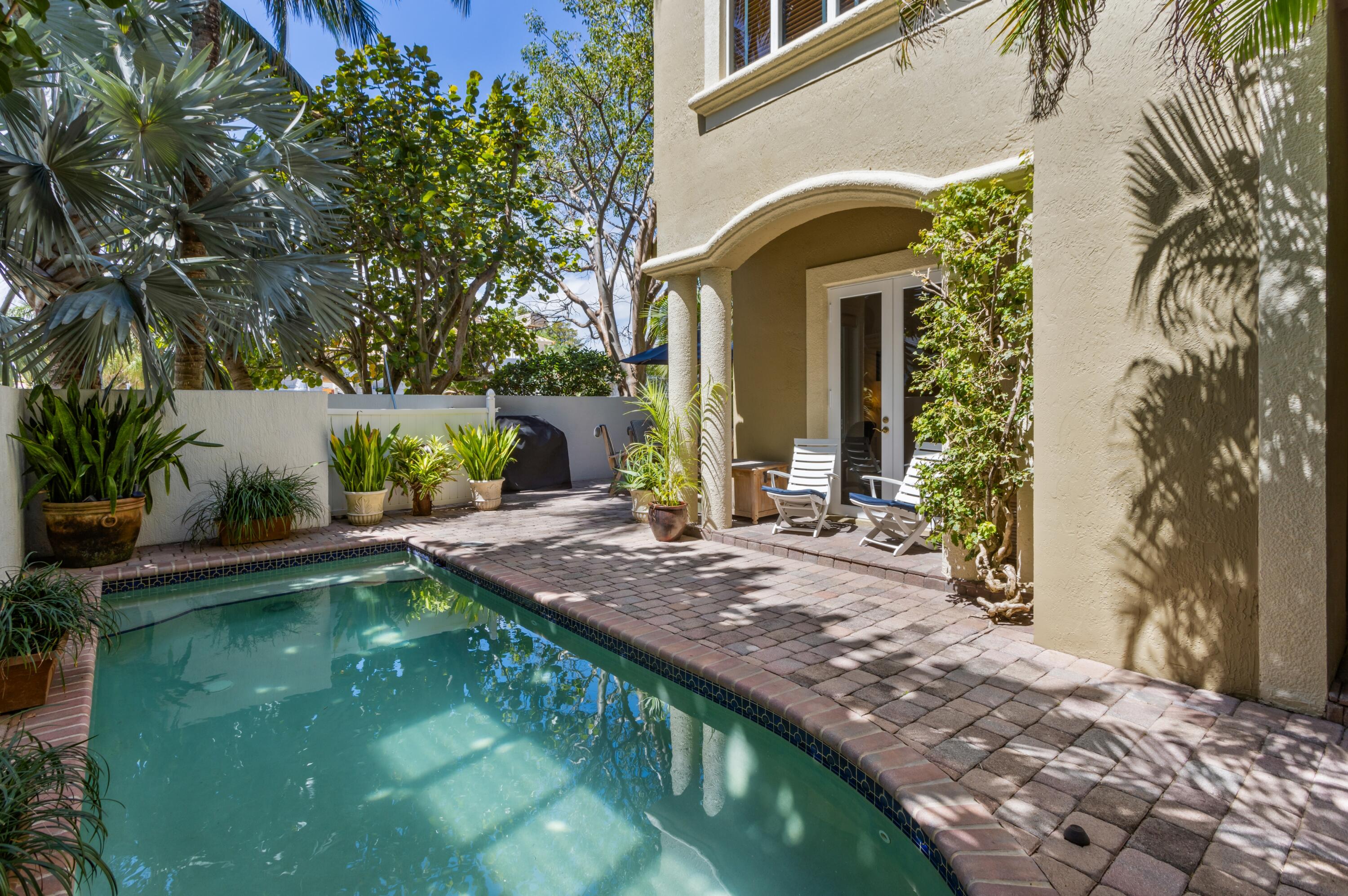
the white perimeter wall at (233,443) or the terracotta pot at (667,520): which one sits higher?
the white perimeter wall at (233,443)

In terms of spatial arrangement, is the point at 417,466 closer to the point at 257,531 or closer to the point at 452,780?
the point at 257,531

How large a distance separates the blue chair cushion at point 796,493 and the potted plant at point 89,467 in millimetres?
5944

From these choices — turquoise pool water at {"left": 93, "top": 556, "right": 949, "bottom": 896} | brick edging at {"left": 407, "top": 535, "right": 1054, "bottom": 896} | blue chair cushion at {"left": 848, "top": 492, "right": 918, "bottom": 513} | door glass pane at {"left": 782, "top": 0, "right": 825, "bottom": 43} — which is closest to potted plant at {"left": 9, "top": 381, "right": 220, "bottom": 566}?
turquoise pool water at {"left": 93, "top": 556, "right": 949, "bottom": 896}

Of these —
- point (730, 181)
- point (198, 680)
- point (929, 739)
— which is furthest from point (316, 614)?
point (730, 181)

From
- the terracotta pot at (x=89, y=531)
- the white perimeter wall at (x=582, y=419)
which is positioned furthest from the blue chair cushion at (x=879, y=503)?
the terracotta pot at (x=89, y=531)

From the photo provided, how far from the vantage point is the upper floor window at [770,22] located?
6223 millimetres

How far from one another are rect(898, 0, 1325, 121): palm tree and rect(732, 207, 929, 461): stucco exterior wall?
10.9 ft

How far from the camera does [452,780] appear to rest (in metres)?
3.33

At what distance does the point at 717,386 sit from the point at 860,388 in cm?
174

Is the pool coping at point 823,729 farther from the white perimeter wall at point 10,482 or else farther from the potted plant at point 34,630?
the white perimeter wall at point 10,482

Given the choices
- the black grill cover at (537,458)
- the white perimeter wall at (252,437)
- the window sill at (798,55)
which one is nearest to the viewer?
the window sill at (798,55)

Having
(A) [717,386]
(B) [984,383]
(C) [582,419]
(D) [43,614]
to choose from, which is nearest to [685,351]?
(A) [717,386]

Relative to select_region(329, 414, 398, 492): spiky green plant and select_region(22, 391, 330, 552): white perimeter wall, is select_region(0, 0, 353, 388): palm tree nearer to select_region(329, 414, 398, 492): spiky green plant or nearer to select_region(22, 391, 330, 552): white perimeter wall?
select_region(22, 391, 330, 552): white perimeter wall

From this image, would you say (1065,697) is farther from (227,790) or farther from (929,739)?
(227,790)
